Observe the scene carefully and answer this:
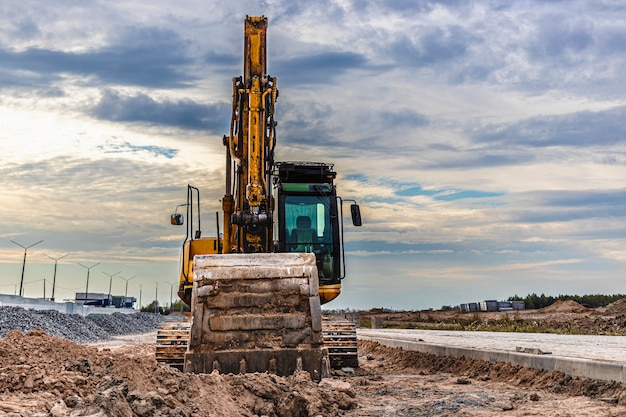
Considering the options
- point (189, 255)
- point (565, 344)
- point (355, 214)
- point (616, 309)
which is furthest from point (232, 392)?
point (616, 309)

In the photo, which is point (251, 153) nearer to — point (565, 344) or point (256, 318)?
point (256, 318)

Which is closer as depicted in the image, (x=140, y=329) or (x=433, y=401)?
(x=433, y=401)

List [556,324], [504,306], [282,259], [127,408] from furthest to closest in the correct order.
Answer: [504,306] → [556,324] → [282,259] → [127,408]

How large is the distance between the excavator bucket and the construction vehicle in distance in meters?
0.01

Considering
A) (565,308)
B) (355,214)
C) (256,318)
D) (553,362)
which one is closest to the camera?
(256,318)

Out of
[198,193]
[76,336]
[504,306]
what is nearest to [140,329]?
[76,336]

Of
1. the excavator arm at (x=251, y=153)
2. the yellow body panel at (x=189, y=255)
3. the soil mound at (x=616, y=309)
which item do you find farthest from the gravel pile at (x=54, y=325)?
the soil mound at (x=616, y=309)

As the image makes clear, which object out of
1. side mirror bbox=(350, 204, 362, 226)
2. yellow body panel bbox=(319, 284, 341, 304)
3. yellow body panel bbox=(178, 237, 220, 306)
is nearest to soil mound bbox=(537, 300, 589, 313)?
yellow body panel bbox=(319, 284, 341, 304)

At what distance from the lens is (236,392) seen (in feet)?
29.3

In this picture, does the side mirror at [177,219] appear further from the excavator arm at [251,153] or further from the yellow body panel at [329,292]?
the yellow body panel at [329,292]

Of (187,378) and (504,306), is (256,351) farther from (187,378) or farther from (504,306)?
(504,306)

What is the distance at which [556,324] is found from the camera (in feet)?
110

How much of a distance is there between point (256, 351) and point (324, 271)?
186 inches

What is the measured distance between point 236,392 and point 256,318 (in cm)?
215
